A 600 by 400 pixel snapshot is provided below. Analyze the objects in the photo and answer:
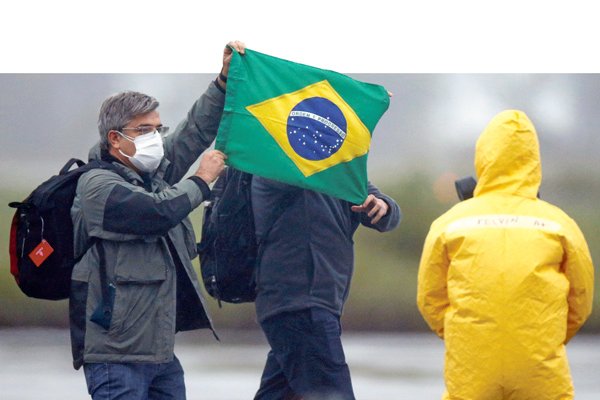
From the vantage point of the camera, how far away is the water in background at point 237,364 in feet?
23.5

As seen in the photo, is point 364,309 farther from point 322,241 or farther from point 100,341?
point 100,341

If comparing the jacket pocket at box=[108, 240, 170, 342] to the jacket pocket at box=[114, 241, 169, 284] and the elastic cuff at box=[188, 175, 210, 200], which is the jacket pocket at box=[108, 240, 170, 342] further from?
the elastic cuff at box=[188, 175, 210, 200]

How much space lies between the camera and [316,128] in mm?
5465

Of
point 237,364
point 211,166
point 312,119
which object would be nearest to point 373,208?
point 312,119

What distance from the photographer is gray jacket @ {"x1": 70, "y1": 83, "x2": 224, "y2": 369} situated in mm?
4824

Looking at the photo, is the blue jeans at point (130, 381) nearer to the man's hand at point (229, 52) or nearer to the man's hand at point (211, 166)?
the man's hand at point (211, 166)

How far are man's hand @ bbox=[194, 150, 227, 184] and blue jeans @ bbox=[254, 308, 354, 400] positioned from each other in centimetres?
78

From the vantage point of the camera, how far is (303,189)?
561 centimetres

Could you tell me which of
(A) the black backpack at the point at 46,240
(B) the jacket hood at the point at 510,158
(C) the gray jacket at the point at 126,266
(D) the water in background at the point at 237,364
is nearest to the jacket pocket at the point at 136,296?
(C) the gray jacket at the point at 126,266

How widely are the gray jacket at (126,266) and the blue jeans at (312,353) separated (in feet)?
2.29

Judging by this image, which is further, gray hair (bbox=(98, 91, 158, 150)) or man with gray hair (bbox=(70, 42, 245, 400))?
gray hair (bbox=(98, 91, 158, 150))

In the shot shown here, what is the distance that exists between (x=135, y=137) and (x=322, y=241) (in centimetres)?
98

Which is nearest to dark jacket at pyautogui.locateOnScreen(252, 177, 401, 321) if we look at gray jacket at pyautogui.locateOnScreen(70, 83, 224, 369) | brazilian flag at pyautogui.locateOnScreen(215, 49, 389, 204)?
brazilian flag at pyautogui.locateOnScreen(215, 49, 389, 204)

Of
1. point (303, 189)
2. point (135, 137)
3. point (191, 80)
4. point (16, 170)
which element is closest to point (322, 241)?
Result: point (303, 189)
